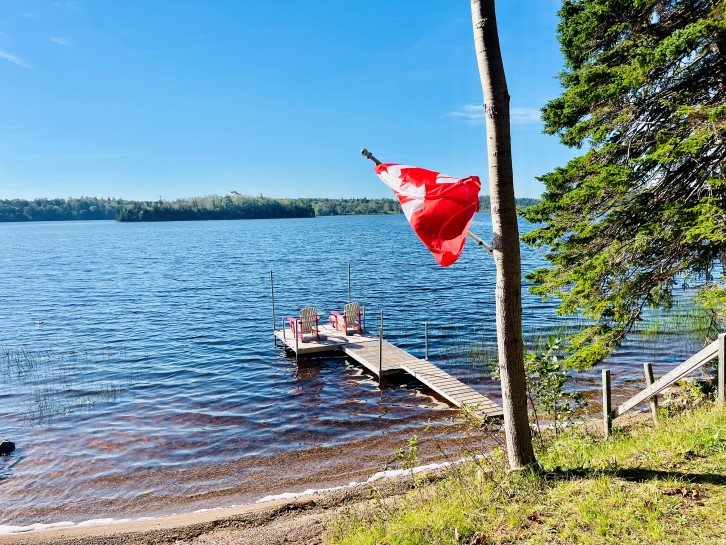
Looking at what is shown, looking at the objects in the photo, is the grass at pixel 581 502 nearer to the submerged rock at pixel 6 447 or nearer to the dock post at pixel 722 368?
the dock post at pixel 722 368

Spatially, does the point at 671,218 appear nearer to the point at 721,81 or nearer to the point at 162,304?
the point at 721,81

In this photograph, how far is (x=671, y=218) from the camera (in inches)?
354

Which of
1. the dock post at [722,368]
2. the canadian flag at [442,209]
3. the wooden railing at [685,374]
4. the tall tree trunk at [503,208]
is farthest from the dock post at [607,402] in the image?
the canadian flag at [442,209]

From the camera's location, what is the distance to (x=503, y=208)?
5.22 metres

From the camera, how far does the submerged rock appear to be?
43.1 feet

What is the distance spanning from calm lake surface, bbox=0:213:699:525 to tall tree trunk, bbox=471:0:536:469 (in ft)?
22.7

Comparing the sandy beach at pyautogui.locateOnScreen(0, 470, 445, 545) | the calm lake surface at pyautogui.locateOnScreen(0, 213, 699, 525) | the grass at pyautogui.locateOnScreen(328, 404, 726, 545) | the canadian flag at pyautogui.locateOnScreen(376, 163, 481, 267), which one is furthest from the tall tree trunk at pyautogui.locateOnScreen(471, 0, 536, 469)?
the calm lake surface at pyautogui.locateOnScreen(0, 213, 699, 525)

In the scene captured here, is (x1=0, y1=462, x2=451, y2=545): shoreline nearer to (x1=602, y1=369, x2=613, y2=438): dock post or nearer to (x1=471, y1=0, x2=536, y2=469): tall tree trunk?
(x1=602, y1=369, x2=613, y2=438): dock post

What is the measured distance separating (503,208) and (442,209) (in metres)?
0.65

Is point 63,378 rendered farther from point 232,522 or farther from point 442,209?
point 442,209

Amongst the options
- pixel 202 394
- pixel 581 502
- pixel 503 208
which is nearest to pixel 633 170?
pixel 503 208

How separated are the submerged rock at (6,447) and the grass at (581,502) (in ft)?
36.6

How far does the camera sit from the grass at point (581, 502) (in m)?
4.61

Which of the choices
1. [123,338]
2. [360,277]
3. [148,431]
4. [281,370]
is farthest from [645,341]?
[360,277]
